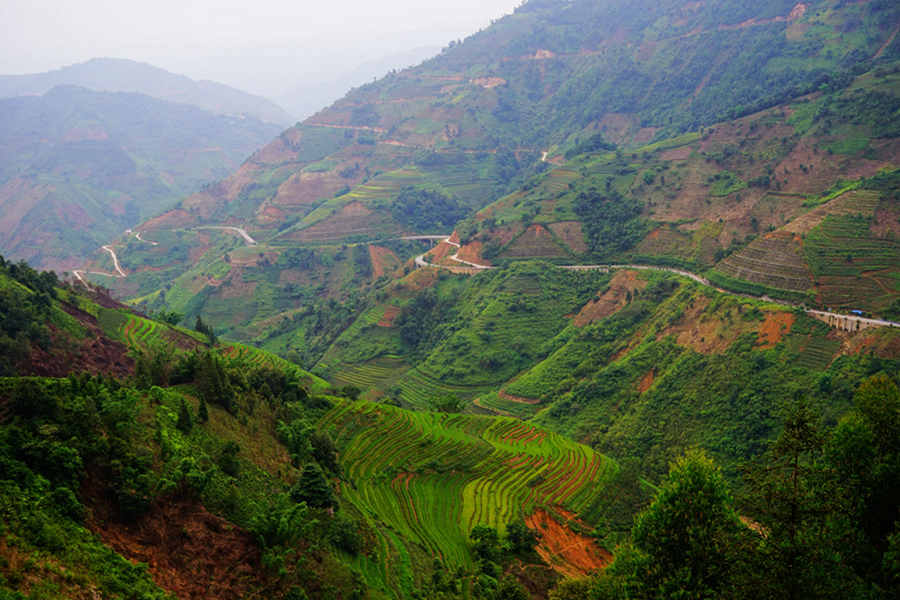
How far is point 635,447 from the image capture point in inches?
1709

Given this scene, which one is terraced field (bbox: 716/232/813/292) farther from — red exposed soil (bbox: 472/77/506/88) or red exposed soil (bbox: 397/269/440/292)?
red exposed soil (bbox: 472/77/506/88)

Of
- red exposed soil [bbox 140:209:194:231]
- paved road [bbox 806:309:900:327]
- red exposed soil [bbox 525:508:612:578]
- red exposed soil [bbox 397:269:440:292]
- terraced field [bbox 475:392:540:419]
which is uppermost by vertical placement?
red exposed soil [bbox 140:209:194:231]

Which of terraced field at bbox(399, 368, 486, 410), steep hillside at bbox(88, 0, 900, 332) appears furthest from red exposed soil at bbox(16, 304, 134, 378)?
steep hillside at bbox(88, 0, 900, 332)

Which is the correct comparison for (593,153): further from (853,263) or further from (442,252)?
(853,263)

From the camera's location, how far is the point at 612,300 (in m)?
61.1

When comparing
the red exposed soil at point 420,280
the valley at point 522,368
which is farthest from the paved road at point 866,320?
the red exposed soil at point 420,280

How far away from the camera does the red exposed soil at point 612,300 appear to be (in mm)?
60156

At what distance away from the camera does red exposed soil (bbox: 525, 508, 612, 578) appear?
28.5m

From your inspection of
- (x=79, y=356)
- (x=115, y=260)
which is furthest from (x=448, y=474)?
(x=115, y=260)

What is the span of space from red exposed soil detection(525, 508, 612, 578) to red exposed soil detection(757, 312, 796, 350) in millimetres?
23032

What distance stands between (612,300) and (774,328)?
1923 cm

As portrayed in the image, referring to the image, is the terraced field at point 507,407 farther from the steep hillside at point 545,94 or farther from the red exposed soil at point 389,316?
the steep hillside at point 545,94

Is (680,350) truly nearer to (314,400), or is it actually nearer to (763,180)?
(763,180)

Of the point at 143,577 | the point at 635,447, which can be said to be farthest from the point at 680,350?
the point at 143,577
